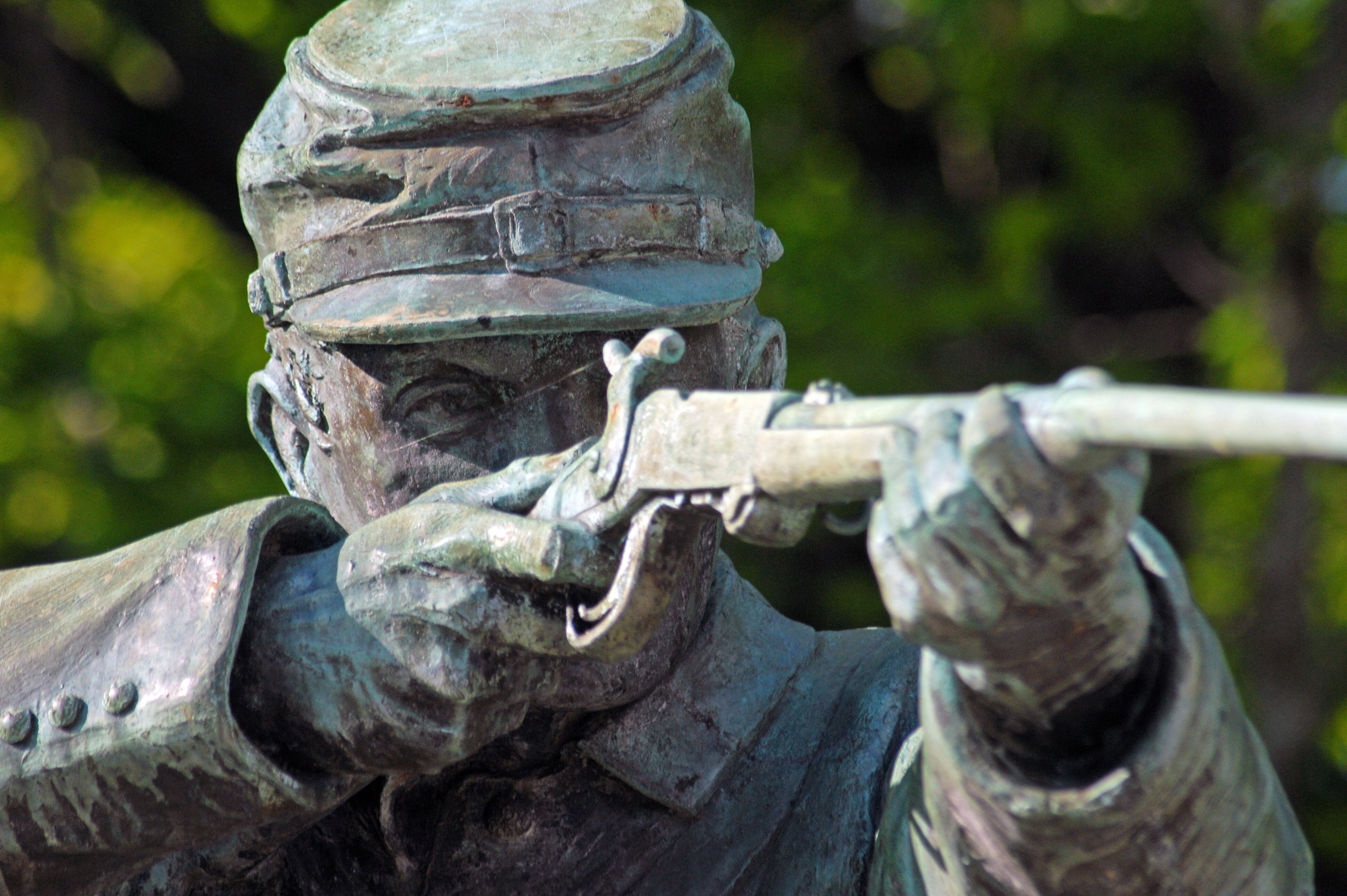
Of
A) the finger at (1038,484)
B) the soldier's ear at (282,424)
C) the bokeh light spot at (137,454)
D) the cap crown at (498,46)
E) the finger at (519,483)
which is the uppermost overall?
the cap crown at (498,46)

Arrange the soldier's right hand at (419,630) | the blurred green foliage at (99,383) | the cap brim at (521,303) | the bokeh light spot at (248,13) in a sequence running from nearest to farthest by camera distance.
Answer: the soldier's right hand at (419,630), the cap brim at (521,303), the bokeh light spot at (248,13), the blurred green foliage at (99,383)

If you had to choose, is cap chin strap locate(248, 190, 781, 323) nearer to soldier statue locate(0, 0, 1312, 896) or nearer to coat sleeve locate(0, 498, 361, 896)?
soldier statue locate(0, 0, 1312, 896)

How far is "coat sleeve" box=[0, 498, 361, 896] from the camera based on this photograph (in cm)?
226

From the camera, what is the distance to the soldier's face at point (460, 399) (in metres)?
2.47

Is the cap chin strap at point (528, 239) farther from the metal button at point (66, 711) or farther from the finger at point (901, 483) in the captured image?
the finger at point (901, 483)

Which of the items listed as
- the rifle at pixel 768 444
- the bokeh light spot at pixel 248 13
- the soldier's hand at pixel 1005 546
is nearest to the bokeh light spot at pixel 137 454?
the bokeh light spot at pixel 248 13

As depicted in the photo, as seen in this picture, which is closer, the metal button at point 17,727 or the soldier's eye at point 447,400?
the metal button at point 17,727

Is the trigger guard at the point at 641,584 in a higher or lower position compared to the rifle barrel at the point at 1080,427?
lower

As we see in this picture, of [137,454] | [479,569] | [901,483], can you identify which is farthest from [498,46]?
[137,454]

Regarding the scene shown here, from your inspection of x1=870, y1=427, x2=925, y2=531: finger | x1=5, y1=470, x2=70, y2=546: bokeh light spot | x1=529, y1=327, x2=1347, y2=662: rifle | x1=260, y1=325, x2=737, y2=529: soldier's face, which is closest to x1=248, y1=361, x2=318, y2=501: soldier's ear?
x1=260, y1=325, x2=737, y2=529: soldier's face

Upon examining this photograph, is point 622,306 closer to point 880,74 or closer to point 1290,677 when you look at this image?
point 1290,677

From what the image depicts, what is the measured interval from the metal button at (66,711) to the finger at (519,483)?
528 millimetres

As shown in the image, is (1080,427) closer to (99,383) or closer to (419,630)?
(419,630)

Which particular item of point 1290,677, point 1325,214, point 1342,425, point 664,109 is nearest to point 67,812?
point 664,109
